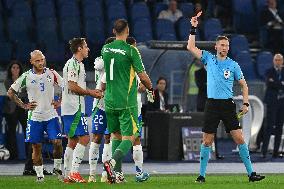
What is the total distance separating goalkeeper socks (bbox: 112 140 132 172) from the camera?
16.2m

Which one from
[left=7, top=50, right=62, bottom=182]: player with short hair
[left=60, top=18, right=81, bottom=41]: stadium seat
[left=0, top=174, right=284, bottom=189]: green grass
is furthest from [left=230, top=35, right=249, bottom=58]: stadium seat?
[left=7, top=50, right=62, bottom=182]: player with short hair

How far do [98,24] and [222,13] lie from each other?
205 inches

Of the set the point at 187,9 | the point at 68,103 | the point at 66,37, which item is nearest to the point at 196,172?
the point at 68,103

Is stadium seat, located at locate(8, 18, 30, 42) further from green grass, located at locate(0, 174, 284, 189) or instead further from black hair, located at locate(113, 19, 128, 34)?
black hair, located at locate(113, 19, 128, 34)

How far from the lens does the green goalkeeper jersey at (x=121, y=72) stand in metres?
16.5

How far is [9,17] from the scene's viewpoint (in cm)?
3066

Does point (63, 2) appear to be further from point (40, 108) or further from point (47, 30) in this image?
point (40, 108)

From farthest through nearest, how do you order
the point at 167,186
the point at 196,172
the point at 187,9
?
1. the point at 187,9
2. the point at 196,172
3. the point at 167,186

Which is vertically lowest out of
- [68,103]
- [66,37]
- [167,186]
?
[167,186]

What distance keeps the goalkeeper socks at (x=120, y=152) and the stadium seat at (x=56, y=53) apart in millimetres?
13969

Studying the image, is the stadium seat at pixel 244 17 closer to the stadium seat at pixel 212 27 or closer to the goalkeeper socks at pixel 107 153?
the stadium seat at pixel 212 27

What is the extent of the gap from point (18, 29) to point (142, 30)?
3.59m

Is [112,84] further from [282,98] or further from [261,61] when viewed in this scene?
[261,61]

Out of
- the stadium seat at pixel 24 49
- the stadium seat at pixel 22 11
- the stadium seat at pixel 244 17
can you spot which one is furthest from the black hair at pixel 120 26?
the stadium seat at pixel 244 17
